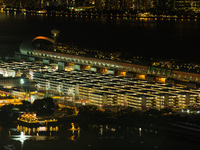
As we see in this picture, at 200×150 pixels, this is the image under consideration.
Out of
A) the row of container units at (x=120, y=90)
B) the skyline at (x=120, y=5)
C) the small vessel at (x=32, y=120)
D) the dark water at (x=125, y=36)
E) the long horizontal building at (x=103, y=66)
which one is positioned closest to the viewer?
the small vessel at (x=32, y=120)

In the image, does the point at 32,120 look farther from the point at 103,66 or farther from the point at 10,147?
the point at 103,66

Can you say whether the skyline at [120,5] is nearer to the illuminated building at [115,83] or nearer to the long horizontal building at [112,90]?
the illuminated building at [115,83]

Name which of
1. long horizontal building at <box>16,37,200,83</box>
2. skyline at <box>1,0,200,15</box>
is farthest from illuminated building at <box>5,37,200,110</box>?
skyline at <box>1,0,200,15</box>

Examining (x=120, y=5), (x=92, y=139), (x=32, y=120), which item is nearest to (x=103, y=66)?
(x=32, y=120)

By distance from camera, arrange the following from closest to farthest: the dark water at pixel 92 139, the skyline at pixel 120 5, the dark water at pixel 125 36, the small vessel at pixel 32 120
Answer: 1. the dark water at pixel 92 139
2. the small vessel at pixel 32 120
3. the dark water at pixel 125 36
4. the skyline at pixel 120 5

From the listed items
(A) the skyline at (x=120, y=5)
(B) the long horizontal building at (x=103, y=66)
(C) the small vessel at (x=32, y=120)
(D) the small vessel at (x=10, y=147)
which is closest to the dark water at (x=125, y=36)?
(A) the skyline at (x=120, y=5)

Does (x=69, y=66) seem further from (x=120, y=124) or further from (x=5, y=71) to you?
(x=120, y=124)

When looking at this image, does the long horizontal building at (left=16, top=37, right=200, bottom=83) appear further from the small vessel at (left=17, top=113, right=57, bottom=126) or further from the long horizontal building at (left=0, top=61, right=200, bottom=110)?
the small vessel at (left=17, top=113, right=57, bottom=126)
